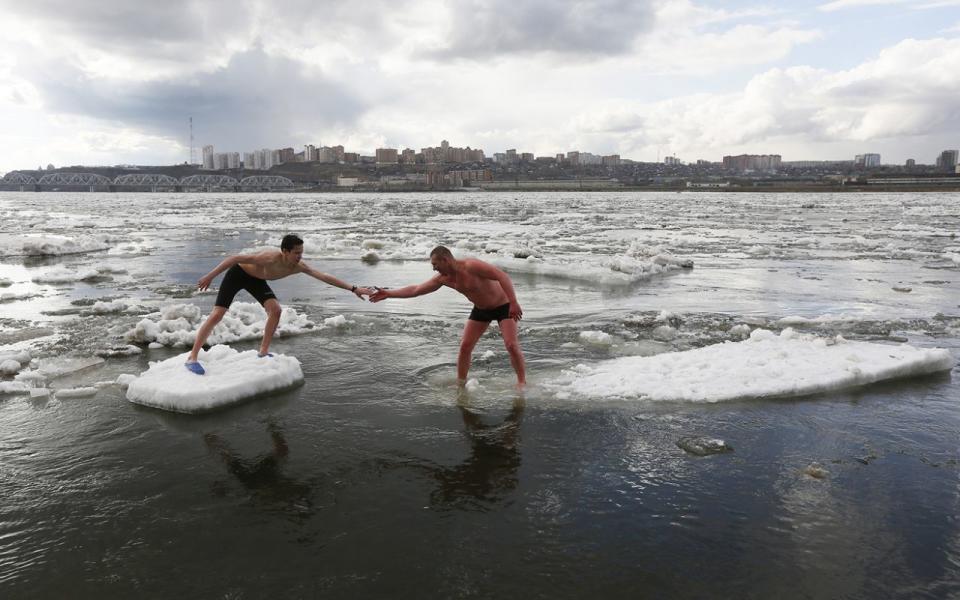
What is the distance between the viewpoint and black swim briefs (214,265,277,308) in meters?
7.27

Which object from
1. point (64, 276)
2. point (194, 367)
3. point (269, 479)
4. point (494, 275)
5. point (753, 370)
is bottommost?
point (269, 479)

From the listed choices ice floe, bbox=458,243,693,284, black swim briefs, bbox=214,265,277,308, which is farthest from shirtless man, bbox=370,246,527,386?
ice floe, bbox=458,243,693,284

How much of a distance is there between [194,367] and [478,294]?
3.10 m

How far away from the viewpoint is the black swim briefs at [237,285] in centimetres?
727

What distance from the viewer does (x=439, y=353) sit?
838 cm

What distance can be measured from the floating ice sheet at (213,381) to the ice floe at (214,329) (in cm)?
175

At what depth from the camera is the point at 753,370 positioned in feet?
23.1

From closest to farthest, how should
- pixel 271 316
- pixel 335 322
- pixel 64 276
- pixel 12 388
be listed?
pixel 12 388 → pixel 271 316 → pixel 335 322 → pixel 64 276

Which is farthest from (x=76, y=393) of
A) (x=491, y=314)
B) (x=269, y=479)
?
(x=491, y=314)

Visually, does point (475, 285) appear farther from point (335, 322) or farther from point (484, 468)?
point (335, 322)

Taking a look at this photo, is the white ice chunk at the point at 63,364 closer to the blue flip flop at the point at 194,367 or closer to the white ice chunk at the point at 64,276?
the blue flip flop at the point at 194,367

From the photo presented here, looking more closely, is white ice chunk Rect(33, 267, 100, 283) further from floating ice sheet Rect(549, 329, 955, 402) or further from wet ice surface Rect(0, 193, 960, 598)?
floating ice sheet Rect(549, 329, 955, 402)

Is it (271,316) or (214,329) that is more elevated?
(271,316)

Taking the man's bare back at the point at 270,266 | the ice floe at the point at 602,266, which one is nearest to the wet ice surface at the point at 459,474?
the man's bare back at the point at 270,266
